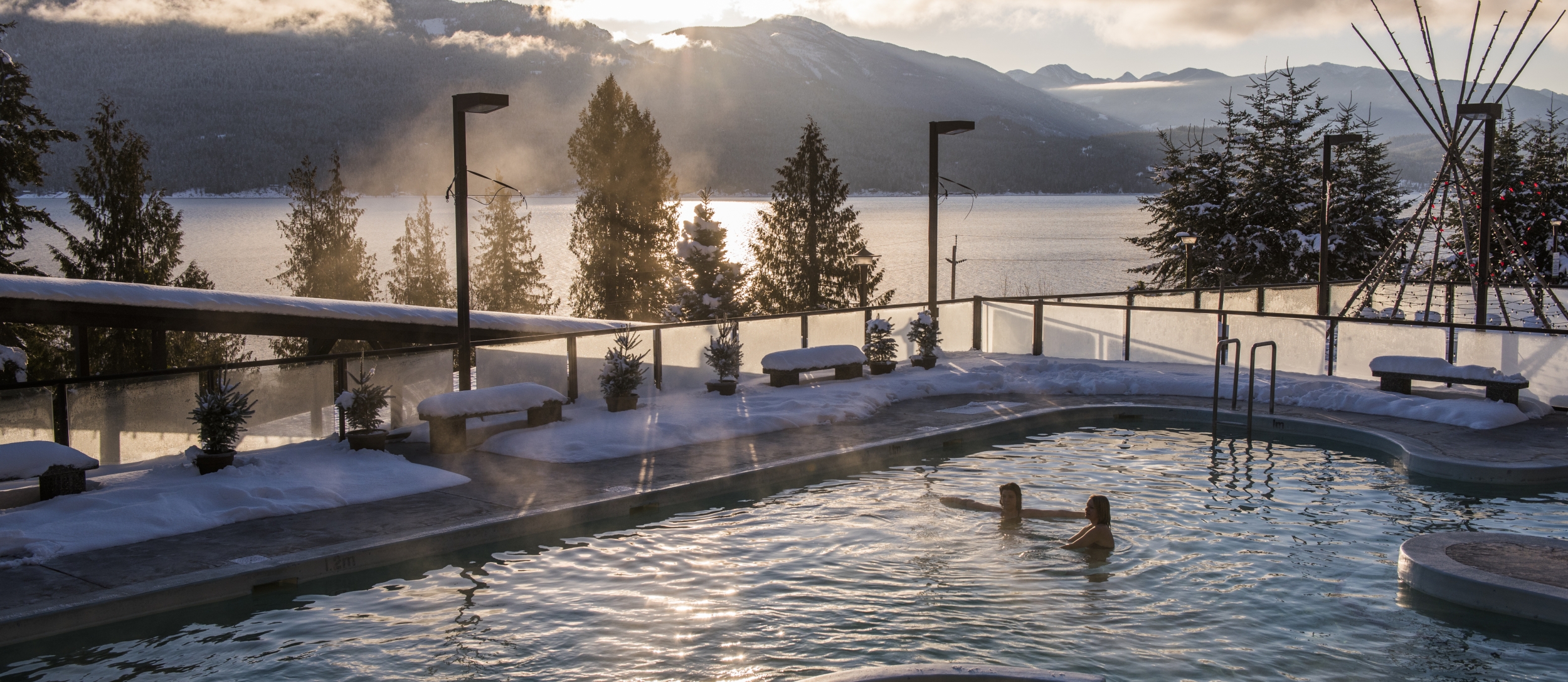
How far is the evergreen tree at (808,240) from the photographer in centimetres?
6291

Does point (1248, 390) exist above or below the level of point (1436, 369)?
below

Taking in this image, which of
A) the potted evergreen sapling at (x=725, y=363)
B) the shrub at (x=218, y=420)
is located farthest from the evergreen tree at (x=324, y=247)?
the shrub at (x=218, y=420)

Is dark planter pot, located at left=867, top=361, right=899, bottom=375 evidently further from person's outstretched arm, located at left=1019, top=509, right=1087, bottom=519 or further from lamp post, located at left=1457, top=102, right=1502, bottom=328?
lamp post, located at left=1457, top=102, right=1502, bottom=328

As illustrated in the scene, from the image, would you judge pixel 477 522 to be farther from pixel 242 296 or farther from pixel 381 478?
pixel 242 296

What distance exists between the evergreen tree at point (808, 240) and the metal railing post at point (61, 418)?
168ft

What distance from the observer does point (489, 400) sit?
13.3 meters

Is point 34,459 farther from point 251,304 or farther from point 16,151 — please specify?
point 16,151

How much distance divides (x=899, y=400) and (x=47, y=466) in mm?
11339

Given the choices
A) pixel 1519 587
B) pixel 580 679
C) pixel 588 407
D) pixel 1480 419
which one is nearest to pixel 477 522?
pixel 580 679

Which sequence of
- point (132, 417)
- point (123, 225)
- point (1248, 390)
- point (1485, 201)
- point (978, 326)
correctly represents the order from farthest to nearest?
point (123, 225)
point (978, 326)
point (1485, 201)
point (1248, 390)
point (132, 417)

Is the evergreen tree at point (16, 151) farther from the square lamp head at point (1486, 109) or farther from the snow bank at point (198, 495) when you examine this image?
the square lamp head at point (1486, 109)

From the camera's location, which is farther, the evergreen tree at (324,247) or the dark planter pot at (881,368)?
the evergreen tree at (324,247)

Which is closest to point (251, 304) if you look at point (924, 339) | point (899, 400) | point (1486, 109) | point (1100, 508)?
point (899, 400)

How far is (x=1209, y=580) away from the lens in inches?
359
